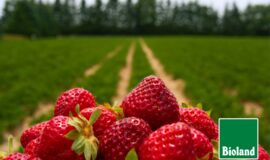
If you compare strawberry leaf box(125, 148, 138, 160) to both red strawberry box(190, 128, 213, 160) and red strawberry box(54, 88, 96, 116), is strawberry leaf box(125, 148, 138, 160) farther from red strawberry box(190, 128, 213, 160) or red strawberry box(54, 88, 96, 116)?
red strawberry box(54, 88, 96, 116)

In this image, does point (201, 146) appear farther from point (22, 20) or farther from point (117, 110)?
point (22, 20)

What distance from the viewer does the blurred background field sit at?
9602 mm

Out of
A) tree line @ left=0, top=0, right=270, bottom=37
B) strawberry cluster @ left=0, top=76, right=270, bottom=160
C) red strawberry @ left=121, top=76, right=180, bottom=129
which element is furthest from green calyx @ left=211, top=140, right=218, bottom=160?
tree line @ left=0, top=0, right=270, bottom=37

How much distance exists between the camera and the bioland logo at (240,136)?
43.5 inches

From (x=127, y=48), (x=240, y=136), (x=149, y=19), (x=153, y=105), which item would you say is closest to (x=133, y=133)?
(x=153, y=105)

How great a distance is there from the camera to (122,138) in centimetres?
117

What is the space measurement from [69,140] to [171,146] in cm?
25

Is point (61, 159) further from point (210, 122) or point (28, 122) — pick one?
point (28, 122)

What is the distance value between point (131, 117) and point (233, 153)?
0.26 m

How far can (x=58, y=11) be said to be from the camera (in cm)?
9169

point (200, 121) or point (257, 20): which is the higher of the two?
point (200, 121)

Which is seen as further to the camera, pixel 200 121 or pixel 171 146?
pixel 200 121

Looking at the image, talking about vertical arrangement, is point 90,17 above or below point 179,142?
below

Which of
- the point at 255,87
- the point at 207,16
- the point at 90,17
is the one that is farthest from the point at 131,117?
the point at 207,16
